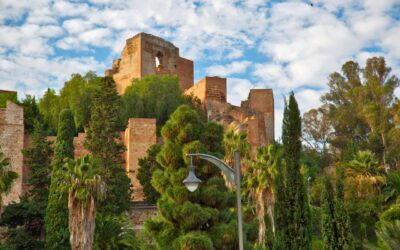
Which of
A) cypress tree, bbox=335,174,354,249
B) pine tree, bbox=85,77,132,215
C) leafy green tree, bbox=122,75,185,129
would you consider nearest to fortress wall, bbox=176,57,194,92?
leafy green tree, bbox=122,75,185,129

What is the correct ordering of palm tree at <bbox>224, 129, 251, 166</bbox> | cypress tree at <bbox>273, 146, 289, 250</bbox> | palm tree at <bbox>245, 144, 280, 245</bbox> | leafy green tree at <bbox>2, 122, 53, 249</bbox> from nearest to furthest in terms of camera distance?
cypress tree at <bbox>273, 146, 289, 250</bbox>, leafy green tree at <bbox>2, 122, 53, 249</bbox>, palm tree at <bbox>245, 144, 280, 245</bbox>, palm tree at <bbox>224, 129, 251, 166</bbox>

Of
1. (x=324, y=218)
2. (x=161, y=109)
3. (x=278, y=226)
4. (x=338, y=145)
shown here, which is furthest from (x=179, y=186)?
(x=338, y=145)

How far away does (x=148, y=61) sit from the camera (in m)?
54.9

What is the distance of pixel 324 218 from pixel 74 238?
872 cm

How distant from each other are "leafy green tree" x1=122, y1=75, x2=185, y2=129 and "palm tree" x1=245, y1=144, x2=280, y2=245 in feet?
54.2

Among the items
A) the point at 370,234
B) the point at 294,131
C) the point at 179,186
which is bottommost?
the point at 370,234

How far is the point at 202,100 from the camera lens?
47.4 m

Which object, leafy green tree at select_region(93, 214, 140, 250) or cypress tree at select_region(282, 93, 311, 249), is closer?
cypress tree at select_region(282, 93, 311, 249)

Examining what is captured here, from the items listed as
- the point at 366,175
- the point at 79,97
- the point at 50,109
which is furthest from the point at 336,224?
the point at 50,109

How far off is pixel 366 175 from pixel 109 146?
1313 centimetres

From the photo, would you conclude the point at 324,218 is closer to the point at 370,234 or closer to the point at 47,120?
the point at 370,234

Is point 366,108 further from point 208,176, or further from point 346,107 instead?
point 208,176

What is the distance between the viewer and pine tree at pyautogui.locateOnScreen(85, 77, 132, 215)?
28.9 metres

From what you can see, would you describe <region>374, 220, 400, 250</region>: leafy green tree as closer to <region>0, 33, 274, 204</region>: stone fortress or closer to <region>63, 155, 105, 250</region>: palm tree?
<region>63, 155, 105, 250</region>: palm tree
